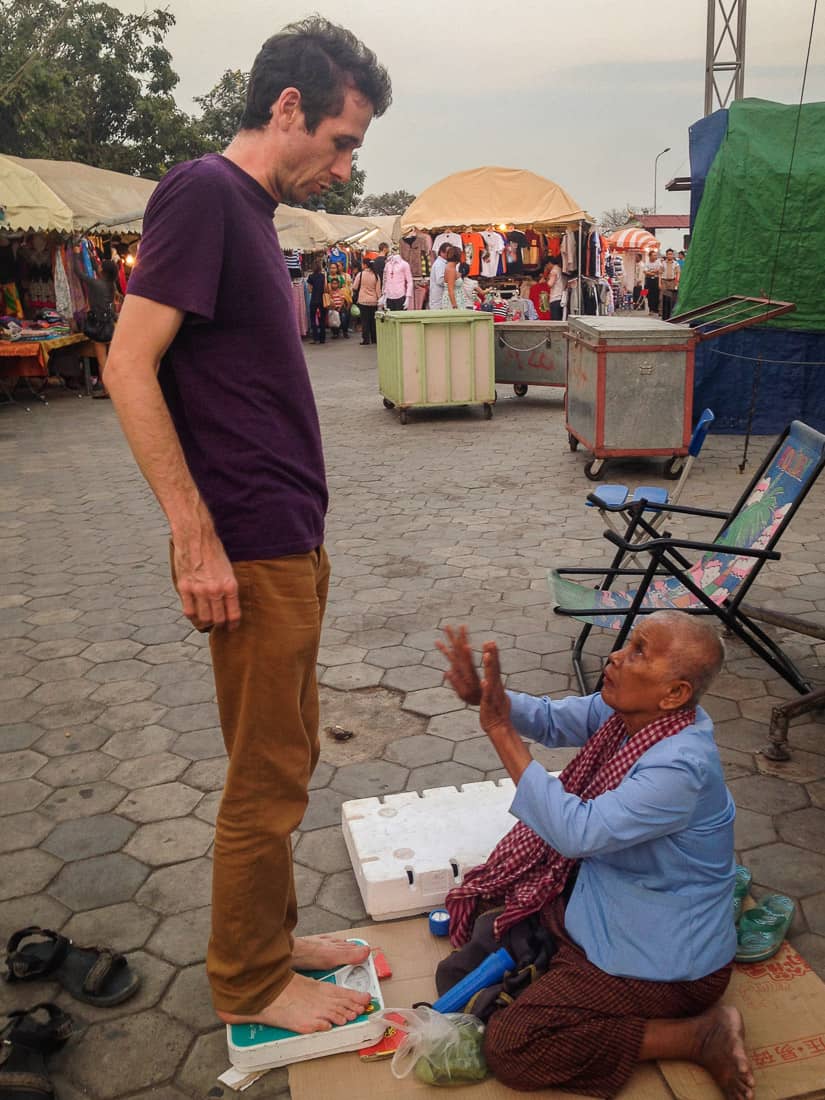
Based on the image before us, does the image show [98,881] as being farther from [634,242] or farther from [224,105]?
[224,105]

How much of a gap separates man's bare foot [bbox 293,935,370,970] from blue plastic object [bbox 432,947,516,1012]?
25 centimetres

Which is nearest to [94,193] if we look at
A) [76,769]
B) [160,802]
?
[76,769]

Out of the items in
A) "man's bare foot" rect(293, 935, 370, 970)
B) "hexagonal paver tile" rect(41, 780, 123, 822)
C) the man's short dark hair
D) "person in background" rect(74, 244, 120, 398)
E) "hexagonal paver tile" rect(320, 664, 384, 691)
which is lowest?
"hexagonal paver tile" rect(320, 664, 384, 691)

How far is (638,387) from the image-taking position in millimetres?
7883

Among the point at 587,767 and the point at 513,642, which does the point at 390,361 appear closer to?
the point at 513,642

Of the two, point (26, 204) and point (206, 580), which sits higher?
point (26, 204)

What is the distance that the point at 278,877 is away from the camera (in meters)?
2.19

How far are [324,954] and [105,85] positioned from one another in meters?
27.5

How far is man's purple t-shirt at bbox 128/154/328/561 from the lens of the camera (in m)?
1.81

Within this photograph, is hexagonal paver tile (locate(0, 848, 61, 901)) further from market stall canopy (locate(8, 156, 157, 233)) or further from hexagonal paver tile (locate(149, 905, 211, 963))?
market stall canopy (locate(8, 156, 157, 233))

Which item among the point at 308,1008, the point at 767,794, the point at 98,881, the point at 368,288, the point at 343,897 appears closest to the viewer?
the point at 308,1008

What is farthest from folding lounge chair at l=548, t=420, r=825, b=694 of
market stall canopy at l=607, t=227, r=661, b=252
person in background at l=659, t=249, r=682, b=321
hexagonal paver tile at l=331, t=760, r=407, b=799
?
market stall canopy at l=607, t=227, r=661, b=252

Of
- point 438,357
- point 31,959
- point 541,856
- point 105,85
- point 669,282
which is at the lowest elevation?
point 31,959

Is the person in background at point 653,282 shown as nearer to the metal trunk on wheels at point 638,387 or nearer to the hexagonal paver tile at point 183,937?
the metal trunk on wheels at point 638,387
